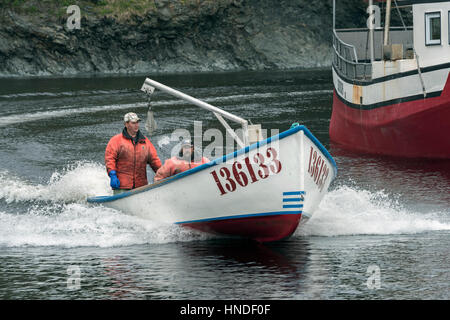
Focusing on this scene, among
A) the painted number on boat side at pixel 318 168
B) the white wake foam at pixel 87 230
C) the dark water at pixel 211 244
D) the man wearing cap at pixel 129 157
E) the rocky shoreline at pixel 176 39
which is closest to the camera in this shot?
the dark water at pixel 211 244

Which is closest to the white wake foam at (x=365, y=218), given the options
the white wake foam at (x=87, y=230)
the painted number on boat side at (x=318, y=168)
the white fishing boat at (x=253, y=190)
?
the white fishing boat at (x=253, y=190)

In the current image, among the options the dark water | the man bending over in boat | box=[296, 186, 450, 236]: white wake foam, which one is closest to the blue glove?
the dark water

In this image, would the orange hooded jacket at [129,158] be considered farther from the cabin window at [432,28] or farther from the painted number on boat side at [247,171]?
the cabin window at [432,28]

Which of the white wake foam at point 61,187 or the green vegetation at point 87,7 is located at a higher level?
the green vegetation at point 87,7

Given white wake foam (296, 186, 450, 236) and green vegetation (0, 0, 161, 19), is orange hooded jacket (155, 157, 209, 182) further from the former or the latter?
green vegetation (0, 0, 161, 19)

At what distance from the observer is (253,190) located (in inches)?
491

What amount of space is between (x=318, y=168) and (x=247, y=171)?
50.4 inches

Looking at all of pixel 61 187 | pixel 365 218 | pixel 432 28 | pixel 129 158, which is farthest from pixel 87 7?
pixel 365 218

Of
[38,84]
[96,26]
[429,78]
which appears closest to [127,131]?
[429,78]

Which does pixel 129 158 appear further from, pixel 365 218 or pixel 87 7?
pixel 87 7

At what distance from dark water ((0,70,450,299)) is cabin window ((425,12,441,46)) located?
3.29 metres

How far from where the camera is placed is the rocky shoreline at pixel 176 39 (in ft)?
174

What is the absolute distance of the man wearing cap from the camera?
1415 centimetres

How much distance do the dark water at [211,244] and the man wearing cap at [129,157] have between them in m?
0.68
